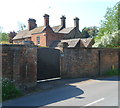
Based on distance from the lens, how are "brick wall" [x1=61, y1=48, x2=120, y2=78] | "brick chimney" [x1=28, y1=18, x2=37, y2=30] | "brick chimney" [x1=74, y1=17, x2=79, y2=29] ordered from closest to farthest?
"brick wall" [x1=61, y1=48, x2=120, y2=78], "brick chimney" [x1=74, y1=17, x2=79, y2=29], "brick chimney" [x1=28, y1=18, x2=37, y2=30]

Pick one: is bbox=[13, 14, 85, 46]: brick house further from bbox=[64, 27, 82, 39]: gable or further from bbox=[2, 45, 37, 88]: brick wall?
bbox=[2, 45, 37, 88]: brick wall

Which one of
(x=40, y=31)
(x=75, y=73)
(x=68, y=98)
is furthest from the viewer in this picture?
(x=40, y=31)

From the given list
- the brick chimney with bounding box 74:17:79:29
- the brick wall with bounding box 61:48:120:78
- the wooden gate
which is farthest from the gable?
the wooden gate

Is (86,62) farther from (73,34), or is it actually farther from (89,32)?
(89,32)

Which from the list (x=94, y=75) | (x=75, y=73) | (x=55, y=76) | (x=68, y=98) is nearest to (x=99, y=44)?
(x=94, y=75)

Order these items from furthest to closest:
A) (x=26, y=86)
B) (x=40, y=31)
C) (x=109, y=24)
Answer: (x=40, y=31) → (x=109, y=24) → (x=26, y=86)

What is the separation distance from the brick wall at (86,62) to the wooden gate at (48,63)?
1.94ft

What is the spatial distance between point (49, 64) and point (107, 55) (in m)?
6.80

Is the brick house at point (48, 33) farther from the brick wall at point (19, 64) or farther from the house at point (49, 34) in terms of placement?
the brick wall at point (19, 64)

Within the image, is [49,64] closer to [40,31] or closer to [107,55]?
[107,55]

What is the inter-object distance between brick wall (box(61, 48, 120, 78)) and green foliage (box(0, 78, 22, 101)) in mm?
5166

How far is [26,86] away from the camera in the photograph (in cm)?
830

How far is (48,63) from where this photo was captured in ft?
35.8

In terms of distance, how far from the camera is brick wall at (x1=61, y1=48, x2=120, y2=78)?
1200cm
